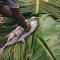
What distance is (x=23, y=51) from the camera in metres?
3.76

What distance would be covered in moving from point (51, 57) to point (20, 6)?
70cm

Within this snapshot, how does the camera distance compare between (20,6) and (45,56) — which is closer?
(45,56)

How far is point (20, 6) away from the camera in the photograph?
4094 mm

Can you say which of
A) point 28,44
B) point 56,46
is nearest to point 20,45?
point 28,44

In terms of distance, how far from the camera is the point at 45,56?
3.64 meters

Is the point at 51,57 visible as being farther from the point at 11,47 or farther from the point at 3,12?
the point at 3,12

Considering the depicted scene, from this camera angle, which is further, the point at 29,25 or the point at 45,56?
the point at 29,25

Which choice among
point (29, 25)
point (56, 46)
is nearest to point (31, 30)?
point (29, 25)

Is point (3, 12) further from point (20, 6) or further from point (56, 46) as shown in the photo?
point (56, 46)

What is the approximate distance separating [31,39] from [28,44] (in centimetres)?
5

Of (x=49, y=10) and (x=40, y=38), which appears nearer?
(x=40, y=38)

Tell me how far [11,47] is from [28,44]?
15cm

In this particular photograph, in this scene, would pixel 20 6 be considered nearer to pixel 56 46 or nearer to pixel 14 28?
pixel 14 28

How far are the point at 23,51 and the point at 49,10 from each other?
576 mm
